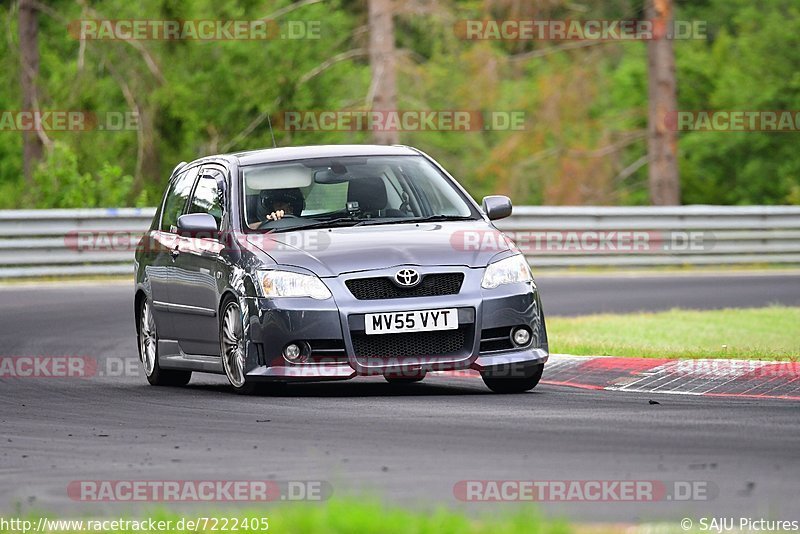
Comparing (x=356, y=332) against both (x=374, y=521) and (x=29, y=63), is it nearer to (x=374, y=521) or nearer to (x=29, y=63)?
(x=374, y=521)

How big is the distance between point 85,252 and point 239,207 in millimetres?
14554

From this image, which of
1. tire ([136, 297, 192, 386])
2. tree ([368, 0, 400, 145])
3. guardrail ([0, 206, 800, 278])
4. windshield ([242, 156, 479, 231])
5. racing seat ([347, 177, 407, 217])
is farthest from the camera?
tree ([368, 0, 400, 145])

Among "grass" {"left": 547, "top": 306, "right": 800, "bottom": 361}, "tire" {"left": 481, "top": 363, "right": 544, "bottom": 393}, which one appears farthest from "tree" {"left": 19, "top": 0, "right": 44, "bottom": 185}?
"tire" {"left": 481, "top": 363, "right": 544, "bottom": 393}

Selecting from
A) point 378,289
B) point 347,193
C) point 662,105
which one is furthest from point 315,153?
point 662,105

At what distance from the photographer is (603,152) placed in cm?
3744

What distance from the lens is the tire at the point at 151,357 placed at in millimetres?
13492

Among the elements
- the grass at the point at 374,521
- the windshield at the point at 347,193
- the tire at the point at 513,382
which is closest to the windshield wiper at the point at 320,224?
the windshield at the point at 347,193

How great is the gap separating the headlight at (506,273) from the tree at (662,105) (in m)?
21.8

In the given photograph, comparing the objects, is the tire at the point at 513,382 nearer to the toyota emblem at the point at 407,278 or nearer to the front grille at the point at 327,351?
the toyota emblem at the point at 407,278

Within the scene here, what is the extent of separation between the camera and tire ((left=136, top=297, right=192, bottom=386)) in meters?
13.5

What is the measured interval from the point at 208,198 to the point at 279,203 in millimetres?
929

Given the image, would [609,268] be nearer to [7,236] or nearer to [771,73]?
[7,236]

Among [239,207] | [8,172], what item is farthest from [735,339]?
[8,172]

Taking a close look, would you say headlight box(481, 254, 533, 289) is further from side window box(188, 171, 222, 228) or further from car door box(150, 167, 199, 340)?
car door box(150, 167, 199, 340)
